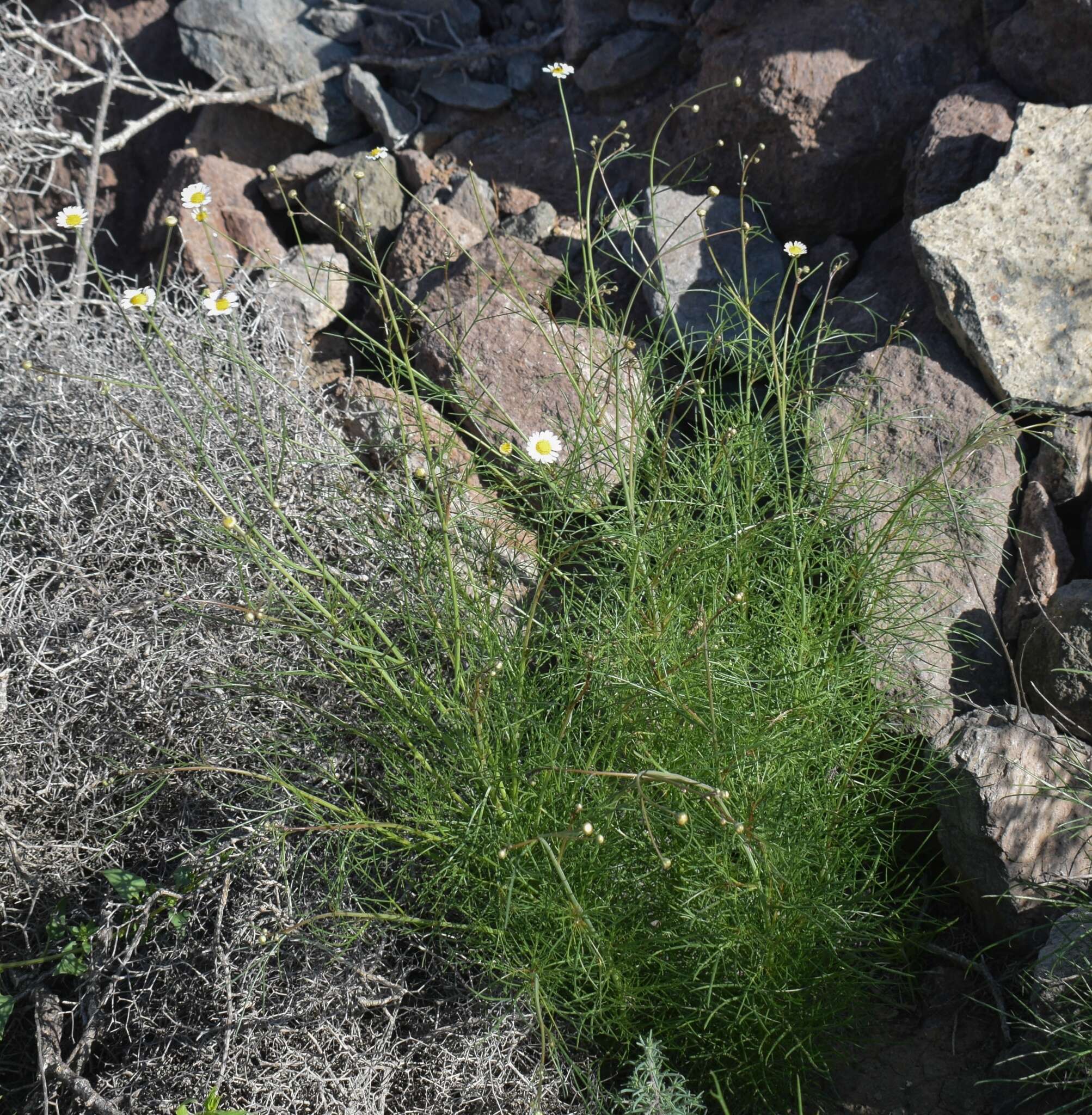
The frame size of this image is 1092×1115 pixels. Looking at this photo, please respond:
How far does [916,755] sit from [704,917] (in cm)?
70

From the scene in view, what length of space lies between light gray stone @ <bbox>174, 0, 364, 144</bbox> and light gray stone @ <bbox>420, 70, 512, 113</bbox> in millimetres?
367

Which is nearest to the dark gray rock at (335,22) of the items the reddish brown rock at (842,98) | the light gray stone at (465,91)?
the light gray stone at (465,91)

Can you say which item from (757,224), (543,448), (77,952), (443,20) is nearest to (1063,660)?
(543,448)

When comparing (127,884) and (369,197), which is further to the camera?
(369,197)

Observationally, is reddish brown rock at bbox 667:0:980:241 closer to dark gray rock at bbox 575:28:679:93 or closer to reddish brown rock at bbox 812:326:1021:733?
dark gray rock at bbox 575:28:679:93

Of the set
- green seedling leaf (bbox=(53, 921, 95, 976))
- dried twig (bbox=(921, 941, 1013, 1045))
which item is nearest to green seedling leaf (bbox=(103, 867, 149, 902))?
green seedling leaf (bbox=(53, 921, 95, 976))

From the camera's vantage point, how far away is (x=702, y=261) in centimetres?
354

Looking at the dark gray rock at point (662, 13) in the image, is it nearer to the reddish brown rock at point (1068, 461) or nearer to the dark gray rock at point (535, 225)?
the dark gray rock at point (535, 225)

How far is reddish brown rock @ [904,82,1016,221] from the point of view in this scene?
327 centimetres

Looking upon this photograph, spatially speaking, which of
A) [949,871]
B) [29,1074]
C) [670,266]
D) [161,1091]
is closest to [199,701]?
[161,1091]

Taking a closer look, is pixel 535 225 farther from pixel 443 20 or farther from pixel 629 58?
pixel 443 20

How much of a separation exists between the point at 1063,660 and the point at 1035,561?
362 millimetres

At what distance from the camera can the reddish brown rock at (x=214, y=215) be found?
394 centimetres

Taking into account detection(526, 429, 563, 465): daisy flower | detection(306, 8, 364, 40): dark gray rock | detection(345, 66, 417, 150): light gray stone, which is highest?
detection(526, 429, 563, 465): daisy flower
